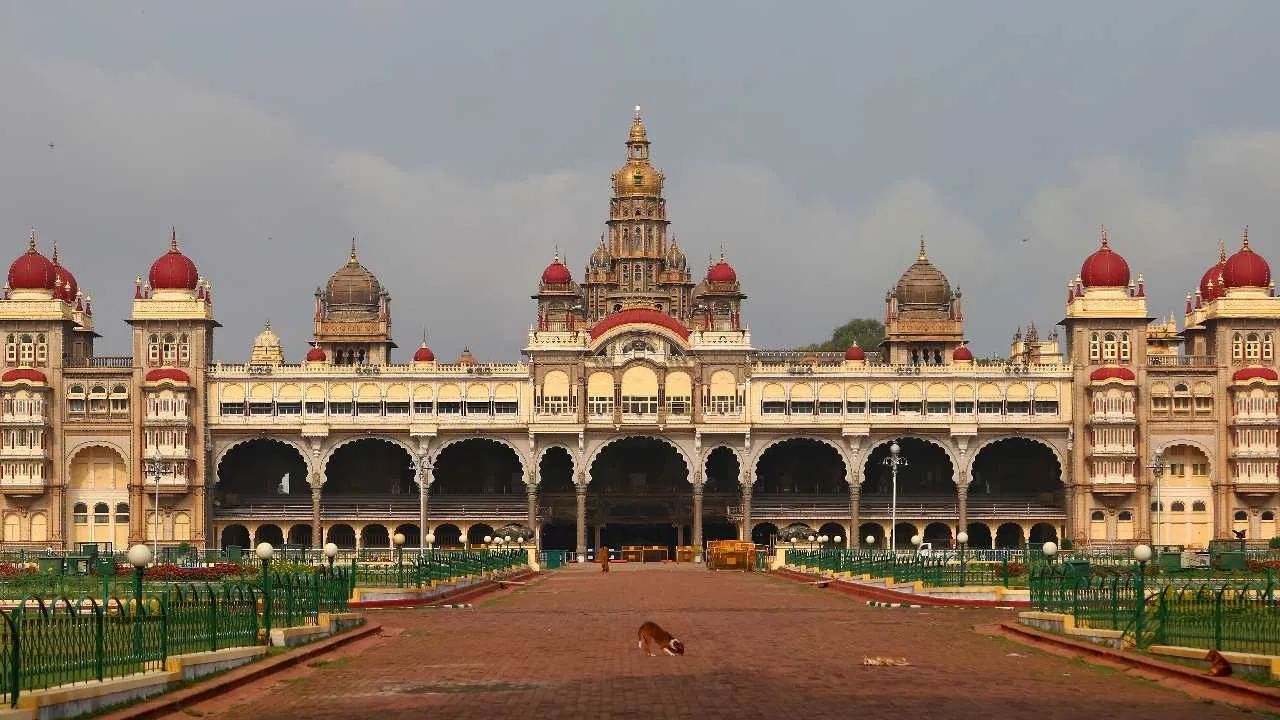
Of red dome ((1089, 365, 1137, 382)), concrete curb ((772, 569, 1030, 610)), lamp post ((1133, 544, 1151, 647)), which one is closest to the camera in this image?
lamp post ((1133, 544, 1151, 647))

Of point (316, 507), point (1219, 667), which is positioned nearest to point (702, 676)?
point (1219, 667)

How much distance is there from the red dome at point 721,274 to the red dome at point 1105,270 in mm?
25647

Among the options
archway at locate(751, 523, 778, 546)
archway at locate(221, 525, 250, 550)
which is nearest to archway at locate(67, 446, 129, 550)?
archway at locate(221, 525, 250, 550)

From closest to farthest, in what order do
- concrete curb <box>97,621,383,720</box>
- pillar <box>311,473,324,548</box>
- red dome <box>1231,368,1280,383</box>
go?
1. concrete curb <box>97,621,383,720</box>
2. red dome <box>1231,368,1280,383</box>
3. pillar <box>311,473,324,548</box>

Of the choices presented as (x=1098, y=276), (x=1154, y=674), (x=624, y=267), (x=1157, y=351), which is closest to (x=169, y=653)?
(x=1154, y=674)

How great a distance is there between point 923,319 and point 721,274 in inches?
555

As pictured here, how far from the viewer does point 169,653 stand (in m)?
27.7

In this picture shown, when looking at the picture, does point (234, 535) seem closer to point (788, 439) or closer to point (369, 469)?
point (369, 469)

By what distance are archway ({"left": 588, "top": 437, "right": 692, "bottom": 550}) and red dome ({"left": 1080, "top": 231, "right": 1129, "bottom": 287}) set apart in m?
25.3

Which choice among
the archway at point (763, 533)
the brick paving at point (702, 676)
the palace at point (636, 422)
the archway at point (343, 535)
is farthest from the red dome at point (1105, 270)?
the brick paving at point (702, 676)

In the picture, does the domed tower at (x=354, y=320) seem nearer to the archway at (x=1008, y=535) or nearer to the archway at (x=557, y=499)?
the archway at (x=557, y=499)

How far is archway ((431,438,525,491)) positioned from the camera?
11588 centimetres

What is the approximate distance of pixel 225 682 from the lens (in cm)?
2662

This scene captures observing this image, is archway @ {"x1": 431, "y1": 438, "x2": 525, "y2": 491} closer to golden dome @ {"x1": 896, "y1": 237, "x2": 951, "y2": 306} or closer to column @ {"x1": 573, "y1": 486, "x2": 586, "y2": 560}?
column @ {"x1": 573, "y1": 486, "x2": 586, "y2": 560}
